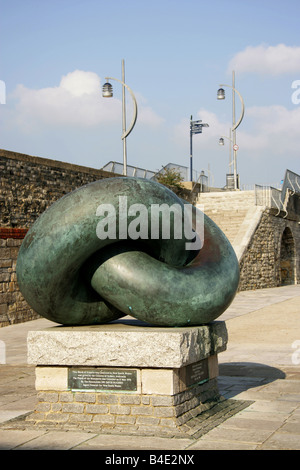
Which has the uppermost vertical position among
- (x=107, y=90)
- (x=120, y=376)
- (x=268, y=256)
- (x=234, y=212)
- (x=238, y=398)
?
(x=107, y=90)

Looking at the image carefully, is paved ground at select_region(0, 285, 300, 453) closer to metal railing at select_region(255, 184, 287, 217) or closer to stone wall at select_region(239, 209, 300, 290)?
stone wall at select_region(239, 209, 300, 290)

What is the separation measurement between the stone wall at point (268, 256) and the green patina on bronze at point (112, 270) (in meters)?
17.1

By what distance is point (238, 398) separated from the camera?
6.23 m

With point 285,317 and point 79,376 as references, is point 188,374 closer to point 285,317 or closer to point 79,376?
point 79,376

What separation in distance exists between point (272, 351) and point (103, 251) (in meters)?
5.16

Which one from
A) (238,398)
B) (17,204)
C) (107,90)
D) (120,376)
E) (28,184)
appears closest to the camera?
(120,376)

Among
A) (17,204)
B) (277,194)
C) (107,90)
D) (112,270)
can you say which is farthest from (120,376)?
(277,194)

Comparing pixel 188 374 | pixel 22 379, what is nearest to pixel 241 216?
pixel 22 379

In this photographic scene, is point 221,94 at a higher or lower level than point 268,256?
higher

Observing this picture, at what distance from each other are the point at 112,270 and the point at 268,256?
20440 millimetres

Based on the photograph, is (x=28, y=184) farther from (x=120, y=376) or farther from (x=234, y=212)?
(x=234, y=212)

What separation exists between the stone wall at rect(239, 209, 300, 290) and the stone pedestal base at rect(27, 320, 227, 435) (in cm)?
1730
